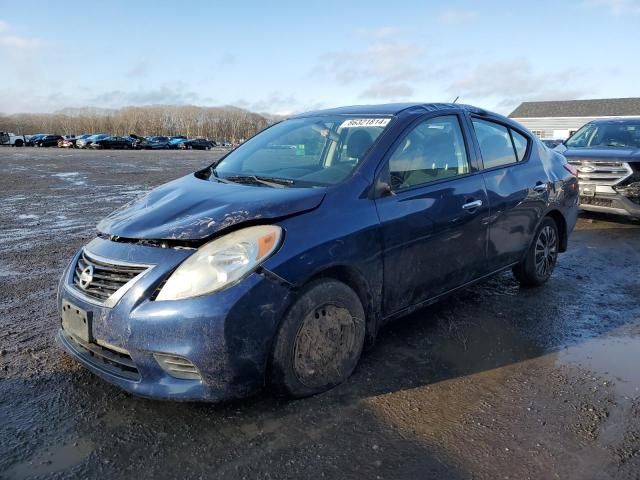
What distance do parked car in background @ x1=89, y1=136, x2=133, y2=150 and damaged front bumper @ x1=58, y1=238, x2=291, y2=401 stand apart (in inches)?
2259

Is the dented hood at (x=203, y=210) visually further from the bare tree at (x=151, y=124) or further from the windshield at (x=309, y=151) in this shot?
the bare tree at (x=151, y=124)

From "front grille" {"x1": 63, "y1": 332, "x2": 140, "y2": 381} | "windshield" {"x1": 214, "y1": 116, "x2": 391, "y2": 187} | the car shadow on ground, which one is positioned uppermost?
"windshield" {"x1": 214, "y1": 116, "x2": 391, "y2": 187}

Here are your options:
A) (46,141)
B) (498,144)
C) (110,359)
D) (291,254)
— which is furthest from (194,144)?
(291,254)

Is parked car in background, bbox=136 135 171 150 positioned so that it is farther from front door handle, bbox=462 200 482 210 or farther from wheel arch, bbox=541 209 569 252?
front door handle, bbox=462 200 482 210

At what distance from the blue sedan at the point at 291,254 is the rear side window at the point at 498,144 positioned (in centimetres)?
3

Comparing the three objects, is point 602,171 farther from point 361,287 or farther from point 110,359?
point 110,359

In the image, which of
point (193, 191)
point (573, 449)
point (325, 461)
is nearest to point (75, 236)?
point (193, 191)

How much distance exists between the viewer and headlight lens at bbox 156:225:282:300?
101 inches

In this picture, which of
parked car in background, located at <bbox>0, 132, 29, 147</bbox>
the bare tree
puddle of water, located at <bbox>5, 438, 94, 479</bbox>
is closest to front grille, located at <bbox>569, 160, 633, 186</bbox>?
puddle of water, located at <bbox>5, 438, 94, 479</bbox>

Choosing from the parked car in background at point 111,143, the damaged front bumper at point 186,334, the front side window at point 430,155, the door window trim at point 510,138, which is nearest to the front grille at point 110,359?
the damaged front bumper at point 186,334

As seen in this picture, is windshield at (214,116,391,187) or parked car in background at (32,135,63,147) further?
parked car in background at (32,135,63,147)

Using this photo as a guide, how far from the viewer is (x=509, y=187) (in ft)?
14.1

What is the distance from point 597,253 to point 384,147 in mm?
4533

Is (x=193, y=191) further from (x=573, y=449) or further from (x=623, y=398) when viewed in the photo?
(x=623, y=398)
